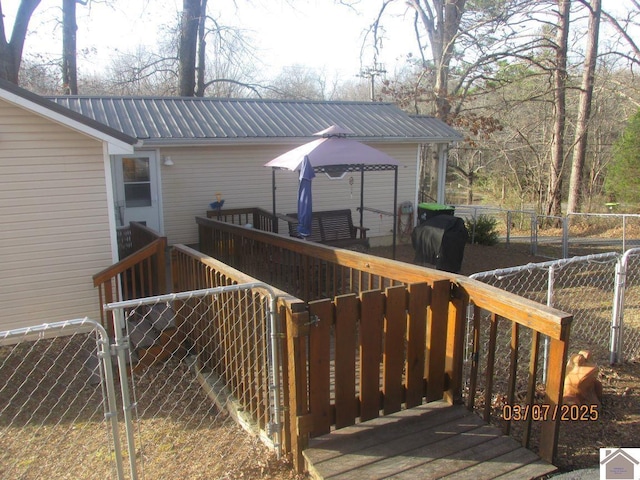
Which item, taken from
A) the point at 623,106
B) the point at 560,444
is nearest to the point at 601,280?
the point at 560,444

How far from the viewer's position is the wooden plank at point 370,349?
3008 mm

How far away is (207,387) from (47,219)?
3.34 m

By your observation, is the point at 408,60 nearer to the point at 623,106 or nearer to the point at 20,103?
the point at 623,106

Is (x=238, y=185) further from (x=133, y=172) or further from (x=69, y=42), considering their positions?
(x=69, y=42)

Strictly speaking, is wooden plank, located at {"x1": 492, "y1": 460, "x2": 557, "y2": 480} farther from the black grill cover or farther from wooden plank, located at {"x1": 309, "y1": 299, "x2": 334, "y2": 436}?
the black grill cover

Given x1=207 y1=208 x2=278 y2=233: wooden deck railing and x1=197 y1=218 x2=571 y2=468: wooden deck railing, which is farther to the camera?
x1=207 y1=208 x2=278 y2=233: wooden deck railing

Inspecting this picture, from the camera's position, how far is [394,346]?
10.3 feet

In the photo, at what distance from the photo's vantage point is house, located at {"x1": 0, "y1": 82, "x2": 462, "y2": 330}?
19.6 ft

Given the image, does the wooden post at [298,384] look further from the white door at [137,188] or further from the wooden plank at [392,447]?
the white door at [137,188]

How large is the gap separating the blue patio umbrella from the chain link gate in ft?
9.28

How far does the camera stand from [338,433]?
10.0 feet

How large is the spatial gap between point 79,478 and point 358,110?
35.5 ft

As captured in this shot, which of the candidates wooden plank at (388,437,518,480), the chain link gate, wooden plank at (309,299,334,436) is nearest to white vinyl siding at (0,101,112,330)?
the chain link gate
